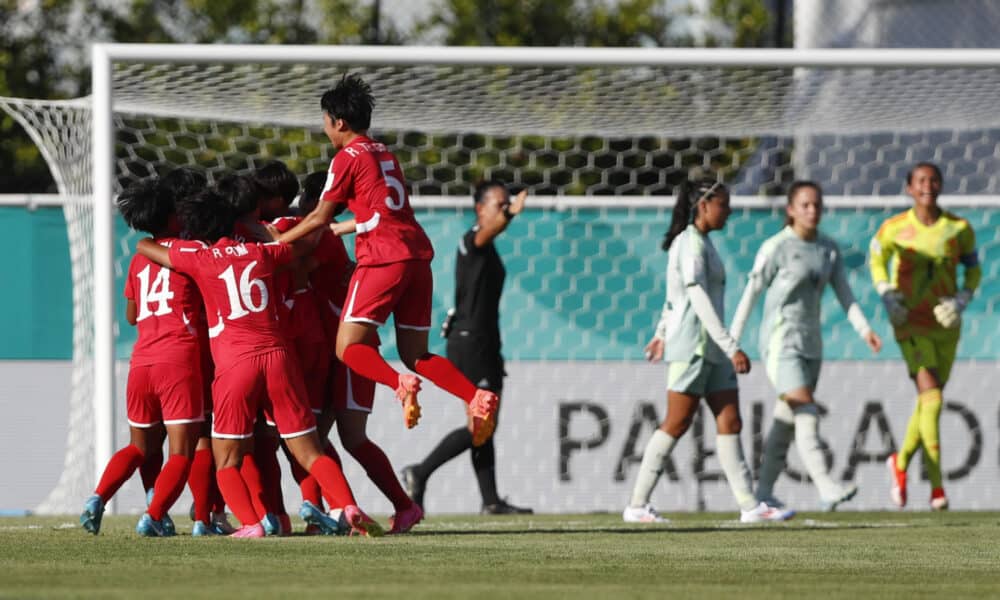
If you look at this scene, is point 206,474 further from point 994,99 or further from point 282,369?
point 994,99

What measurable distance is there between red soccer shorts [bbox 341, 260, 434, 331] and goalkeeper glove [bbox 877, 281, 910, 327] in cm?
378

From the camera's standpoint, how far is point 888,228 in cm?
1026

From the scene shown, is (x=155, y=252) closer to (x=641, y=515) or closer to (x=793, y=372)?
(x=641, y=515)

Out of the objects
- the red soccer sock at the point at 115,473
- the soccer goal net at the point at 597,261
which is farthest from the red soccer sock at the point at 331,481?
the soccer goal net at the point at 597,261

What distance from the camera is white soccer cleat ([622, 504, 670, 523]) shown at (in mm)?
9086

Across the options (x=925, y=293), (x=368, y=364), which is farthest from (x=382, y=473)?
(x=925, y=293)

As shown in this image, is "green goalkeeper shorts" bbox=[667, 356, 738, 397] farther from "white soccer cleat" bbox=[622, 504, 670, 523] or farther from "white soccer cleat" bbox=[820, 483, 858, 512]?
"white soccer cleat" bbox=[820, 483, 858, 512]

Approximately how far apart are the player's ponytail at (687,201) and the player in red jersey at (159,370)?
9.62ft

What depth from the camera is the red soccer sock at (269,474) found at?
7.48 metres

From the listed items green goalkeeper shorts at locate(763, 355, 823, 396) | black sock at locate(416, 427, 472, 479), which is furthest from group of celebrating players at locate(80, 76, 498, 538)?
green goalkeeper shorts at locate(763, 355, 823, 396)

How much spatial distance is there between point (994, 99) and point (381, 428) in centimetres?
464

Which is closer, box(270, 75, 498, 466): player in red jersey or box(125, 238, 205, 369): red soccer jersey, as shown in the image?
box(270, 75, 498, 466): player in red jersey

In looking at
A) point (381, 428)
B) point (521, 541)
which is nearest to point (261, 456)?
point (521, 541)

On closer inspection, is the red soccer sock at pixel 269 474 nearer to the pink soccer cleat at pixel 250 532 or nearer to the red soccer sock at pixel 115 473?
the pink soccer cleat at pixel 250 532
